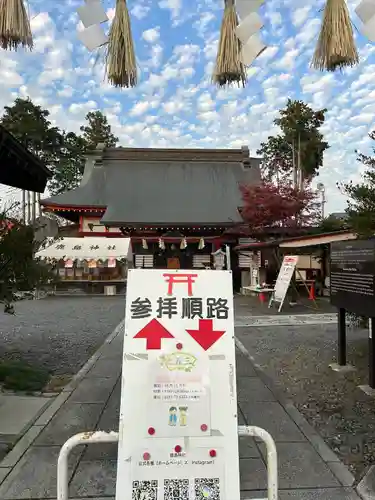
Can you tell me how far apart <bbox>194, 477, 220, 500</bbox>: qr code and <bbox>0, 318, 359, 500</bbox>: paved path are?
78cm

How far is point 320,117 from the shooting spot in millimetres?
29625

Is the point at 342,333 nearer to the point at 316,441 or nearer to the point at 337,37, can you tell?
the point at 316,441

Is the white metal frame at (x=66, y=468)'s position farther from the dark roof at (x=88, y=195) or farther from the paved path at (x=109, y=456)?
the dark roof at (x=88, y=195)

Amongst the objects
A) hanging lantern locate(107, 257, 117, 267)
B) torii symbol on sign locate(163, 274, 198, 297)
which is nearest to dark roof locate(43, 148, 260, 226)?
hanging lantern locate(107, 257, 117, 267)

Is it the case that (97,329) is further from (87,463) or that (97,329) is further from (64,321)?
(87,463)

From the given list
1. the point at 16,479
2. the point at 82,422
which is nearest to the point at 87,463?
the point at 16,479

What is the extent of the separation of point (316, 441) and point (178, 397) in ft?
6.35

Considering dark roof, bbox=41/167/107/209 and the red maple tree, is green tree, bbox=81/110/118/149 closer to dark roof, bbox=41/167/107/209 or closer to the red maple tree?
dark roof, bbox=41/167/107/209

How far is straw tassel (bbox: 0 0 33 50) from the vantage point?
7.91 ft

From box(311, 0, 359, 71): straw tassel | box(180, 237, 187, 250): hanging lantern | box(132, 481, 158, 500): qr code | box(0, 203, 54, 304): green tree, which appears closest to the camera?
box(132, 481, 158, 500): qr code

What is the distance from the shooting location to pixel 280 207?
580 inches

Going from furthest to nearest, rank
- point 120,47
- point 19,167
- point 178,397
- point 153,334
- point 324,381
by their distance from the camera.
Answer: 1. point 19,167
2. point 324,381
3. point 120,47
4. point 153,334
5. point 178,397

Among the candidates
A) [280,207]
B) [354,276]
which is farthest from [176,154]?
[354,276]

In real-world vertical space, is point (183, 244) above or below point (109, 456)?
above
